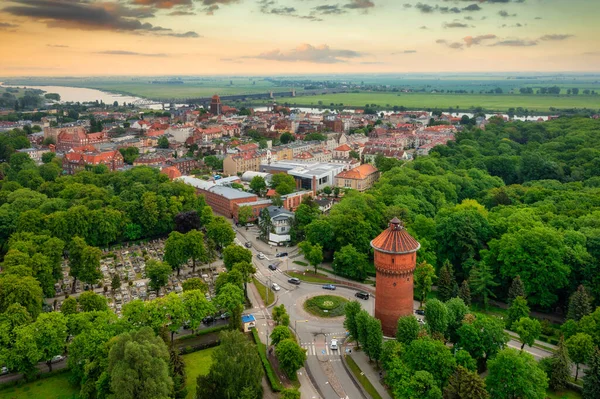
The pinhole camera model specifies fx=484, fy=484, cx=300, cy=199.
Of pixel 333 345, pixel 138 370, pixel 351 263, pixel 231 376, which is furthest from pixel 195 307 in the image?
pixel 351 263

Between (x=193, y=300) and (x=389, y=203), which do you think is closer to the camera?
(x=193, y=300)

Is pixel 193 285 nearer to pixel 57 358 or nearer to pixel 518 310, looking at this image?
pixel 57 358

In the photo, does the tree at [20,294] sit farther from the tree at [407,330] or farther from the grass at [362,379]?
the tree at [407,330]

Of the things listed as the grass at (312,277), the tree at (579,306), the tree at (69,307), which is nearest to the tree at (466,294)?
A: the tree at (579,306)

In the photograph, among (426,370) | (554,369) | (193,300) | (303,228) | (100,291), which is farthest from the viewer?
(303,228)

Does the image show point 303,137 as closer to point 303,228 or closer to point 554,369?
point 303,228

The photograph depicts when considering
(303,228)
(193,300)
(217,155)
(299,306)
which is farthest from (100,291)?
(217,155)

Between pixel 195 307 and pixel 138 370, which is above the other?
pixel 138 370
